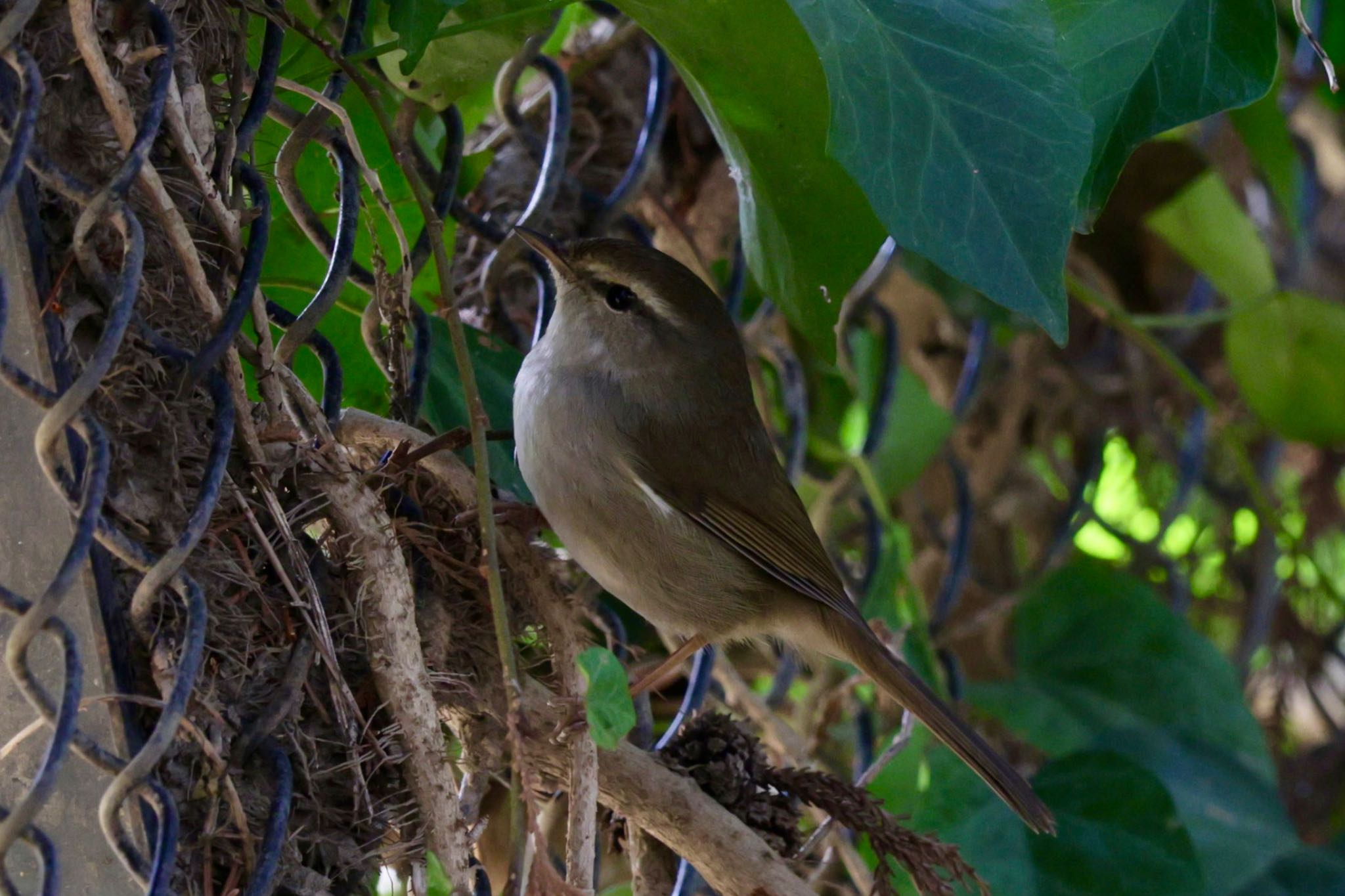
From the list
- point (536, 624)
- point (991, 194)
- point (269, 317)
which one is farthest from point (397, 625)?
point (991, 194)

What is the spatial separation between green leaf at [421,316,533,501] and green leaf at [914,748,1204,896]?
3.45ft

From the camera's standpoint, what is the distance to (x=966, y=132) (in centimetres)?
153

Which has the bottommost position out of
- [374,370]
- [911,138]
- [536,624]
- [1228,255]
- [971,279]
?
[1228,255]

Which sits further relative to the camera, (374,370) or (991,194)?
(374,370)

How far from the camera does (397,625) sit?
1470 millimetres

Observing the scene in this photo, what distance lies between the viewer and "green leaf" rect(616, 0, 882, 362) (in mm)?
1707

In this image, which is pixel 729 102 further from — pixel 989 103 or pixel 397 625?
pixel 397 625

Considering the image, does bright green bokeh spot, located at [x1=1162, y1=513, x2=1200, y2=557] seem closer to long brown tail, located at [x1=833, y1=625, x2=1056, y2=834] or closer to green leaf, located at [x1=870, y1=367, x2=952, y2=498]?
green leaf, located at [x1=870, y1=367, x2=952, y2=498]

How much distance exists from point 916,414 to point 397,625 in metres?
2.26

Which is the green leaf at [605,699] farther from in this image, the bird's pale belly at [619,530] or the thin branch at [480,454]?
the bird's pale belly at [619,530]

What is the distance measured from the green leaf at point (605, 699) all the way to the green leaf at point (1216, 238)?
2.85m

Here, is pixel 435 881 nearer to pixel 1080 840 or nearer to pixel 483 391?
pixel 483 391

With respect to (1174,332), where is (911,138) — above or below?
above

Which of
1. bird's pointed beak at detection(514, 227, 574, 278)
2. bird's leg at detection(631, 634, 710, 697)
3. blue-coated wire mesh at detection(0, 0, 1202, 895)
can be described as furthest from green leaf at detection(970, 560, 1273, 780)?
blue-coated wire mesh at detection(0, 0, 1202, 895)
